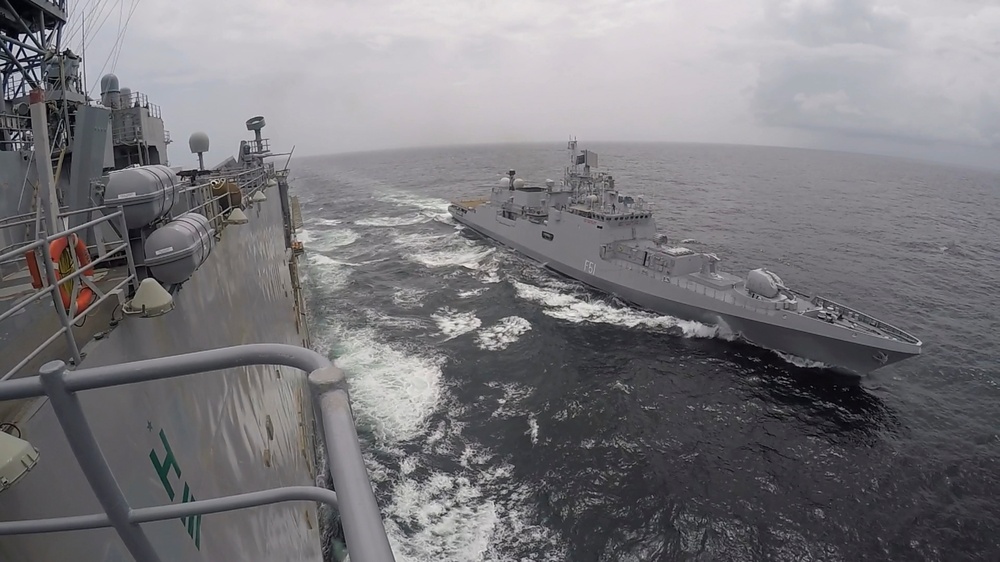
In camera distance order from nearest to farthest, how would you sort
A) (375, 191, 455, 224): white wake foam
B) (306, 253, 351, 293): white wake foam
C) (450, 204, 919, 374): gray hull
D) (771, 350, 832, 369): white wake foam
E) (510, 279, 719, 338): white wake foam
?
1. (450, 204, 919, 374): gray hull
2. (771, 350, 832, 369): white wake foam
3. (510, 279, 719, 338): white wake foam
4. (306, 253, 351, 293): white wake foam
5. (375, 191, 455, 224): white wake foam

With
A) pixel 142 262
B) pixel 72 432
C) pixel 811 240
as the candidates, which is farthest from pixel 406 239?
pixel 72 432

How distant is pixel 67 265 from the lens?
14.4 ft

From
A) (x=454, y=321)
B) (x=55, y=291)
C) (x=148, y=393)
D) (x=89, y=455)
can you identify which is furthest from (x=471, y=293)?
(x=89, y=455)

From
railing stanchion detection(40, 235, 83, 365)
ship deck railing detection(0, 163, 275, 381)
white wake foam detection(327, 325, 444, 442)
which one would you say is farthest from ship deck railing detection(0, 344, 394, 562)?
white wake foam detection(327, 325, 444, 442)

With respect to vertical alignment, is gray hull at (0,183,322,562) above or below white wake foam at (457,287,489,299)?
above

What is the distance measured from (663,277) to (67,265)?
1072 inches

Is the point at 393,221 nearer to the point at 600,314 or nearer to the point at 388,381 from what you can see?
the point at 600,314

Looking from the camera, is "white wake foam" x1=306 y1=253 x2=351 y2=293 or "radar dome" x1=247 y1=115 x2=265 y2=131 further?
"white wake foam" x1=306 y1=253 x2=351 y2=293

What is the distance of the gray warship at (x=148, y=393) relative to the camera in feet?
5.90

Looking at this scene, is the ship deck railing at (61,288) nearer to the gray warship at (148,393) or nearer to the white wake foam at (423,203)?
the gray warship at (148,393)

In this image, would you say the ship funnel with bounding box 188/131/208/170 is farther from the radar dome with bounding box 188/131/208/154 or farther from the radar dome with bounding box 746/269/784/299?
the radar dome with bounding box 746/269/784/299

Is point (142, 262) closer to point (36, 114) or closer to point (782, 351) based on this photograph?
point (36, 114)

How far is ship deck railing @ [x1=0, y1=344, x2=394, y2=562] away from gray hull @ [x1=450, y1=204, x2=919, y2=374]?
25.2m

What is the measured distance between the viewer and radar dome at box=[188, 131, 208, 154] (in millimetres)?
18438
